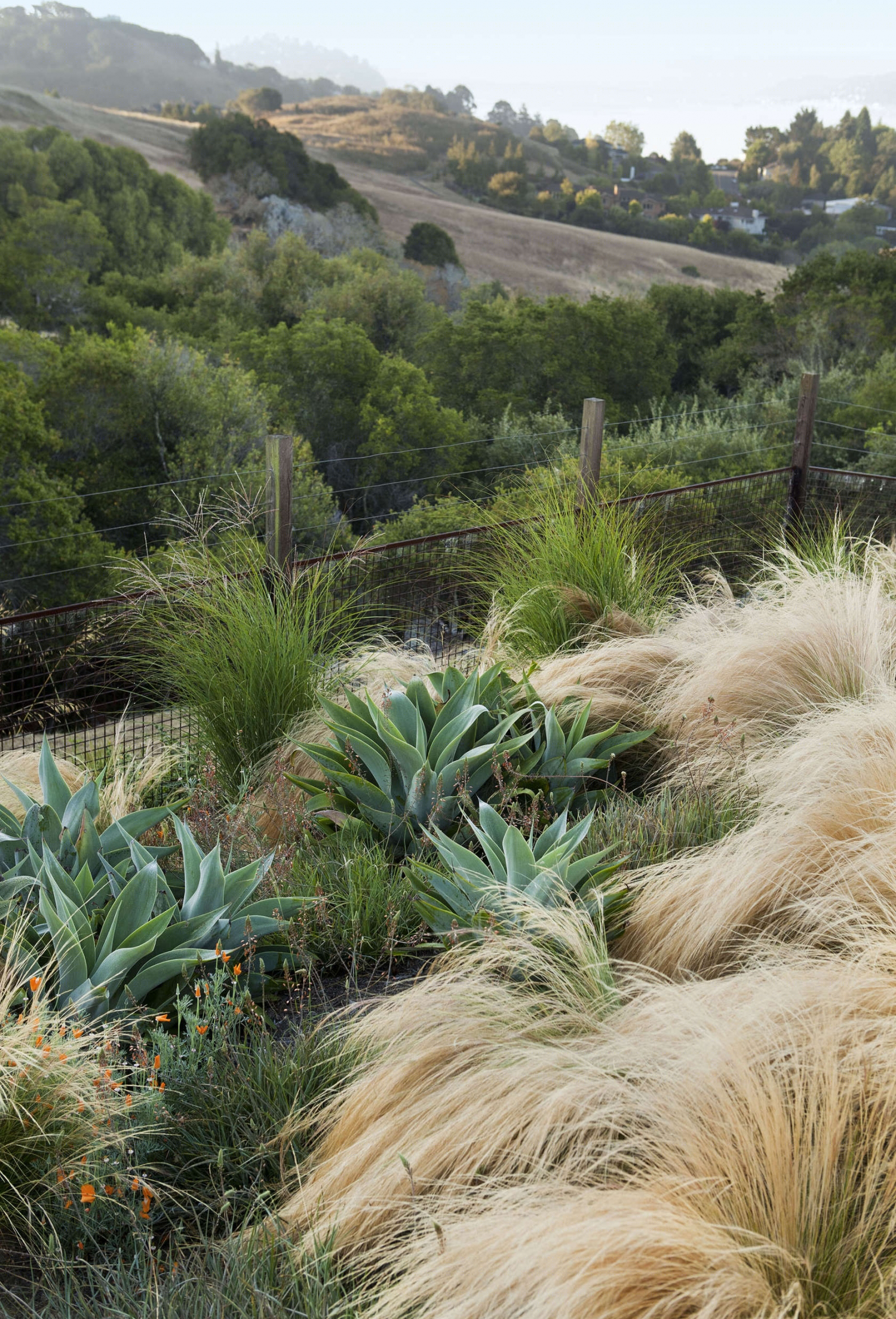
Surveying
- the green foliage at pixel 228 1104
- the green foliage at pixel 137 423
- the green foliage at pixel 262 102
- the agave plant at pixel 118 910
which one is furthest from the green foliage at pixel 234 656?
the green foliage at pixel 262 102

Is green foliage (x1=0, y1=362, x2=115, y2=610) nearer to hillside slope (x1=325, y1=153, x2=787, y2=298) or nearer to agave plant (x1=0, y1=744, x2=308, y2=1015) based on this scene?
agave plant (x1=0, y1=744, x2=308, y2=1015)

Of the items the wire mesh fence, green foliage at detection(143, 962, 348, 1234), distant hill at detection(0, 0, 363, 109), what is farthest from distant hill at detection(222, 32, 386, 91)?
green foliage at detection(143, 962, 348, 1234)

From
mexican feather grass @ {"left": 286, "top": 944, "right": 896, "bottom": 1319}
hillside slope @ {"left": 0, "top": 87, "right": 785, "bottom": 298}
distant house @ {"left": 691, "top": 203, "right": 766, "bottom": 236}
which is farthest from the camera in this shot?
distant house @ {"left": 691, "top": 203, "right": 766, "bottom": 236}

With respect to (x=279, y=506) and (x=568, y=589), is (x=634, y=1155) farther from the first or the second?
(x=279, y=506)

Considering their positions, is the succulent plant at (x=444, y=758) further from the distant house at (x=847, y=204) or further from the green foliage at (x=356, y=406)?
the distant house at (x=847, y=204)

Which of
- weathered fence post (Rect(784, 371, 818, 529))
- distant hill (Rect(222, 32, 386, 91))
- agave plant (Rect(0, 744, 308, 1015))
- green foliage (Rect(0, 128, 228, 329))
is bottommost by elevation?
agave plant (Rect(0, 744, 308, 1015))

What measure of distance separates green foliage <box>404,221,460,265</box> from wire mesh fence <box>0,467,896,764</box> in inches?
1484

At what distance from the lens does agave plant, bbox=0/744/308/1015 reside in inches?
72.4

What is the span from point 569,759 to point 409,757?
0.50 metres

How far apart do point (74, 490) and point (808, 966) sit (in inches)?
653

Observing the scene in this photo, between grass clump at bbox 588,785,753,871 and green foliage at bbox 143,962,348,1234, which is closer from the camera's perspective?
green foliage at bbox 143,962,348,1234

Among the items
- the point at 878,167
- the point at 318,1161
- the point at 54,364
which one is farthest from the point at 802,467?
the point at 878,167

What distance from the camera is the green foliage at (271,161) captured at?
41656 mm

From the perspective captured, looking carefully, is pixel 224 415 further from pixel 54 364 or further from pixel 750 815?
pixel 750 815
